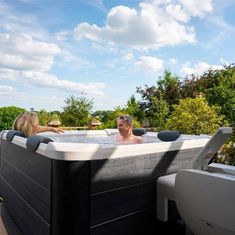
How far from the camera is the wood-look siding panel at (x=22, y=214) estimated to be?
6.59 ft

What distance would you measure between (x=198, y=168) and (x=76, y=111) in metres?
10.1

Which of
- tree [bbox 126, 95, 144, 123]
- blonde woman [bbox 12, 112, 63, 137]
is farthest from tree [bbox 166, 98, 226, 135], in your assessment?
tree [bbox 126, 95, 144, 123]

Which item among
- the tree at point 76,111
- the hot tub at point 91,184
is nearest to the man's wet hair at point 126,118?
the hot tub at point 91,184

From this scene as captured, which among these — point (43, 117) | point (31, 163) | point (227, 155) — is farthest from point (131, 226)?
point (43, 117)

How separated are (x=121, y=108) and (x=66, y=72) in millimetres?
2268

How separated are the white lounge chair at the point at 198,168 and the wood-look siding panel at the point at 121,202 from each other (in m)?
0.06

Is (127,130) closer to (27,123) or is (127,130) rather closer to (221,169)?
(27,123)

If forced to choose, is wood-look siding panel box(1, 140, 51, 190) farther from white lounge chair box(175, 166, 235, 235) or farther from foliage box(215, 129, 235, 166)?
foliage box(215, 129, 235, 166)

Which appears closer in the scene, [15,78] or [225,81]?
[15,78]

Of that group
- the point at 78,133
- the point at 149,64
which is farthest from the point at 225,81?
the point at 78,133

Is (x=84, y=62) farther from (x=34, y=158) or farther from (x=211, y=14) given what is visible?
(x=34, y=158)

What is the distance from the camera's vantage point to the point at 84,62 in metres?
8.38

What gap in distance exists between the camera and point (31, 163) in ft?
7.26

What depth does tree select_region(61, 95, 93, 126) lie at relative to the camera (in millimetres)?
11766
